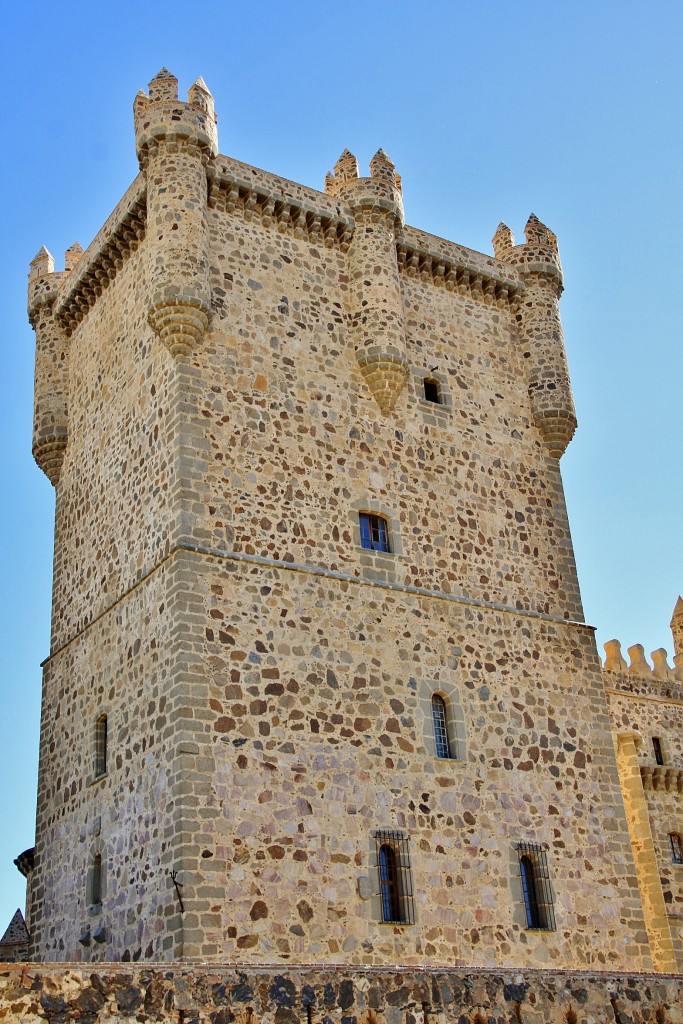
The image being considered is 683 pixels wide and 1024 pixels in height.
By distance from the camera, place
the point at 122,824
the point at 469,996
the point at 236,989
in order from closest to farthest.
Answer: the point at 236,989 → the point at 469,996 → the point at 122,824

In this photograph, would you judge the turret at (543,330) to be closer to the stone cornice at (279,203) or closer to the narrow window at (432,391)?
the narrow window at (432,391)

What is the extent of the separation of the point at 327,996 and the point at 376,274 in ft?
38.8

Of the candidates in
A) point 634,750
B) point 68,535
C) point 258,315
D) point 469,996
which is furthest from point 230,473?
point 634,750

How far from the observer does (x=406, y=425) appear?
1789 centimetres

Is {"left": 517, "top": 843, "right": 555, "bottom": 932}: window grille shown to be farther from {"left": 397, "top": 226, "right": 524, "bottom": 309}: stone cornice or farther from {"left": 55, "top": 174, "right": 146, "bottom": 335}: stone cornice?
{"left": 55, "top": 174, "right": 146, "bottom": 335}: stone cornice

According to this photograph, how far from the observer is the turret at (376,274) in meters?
17.7

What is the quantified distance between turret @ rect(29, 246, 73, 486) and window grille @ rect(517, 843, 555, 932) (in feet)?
31.0

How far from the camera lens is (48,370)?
19891 mm

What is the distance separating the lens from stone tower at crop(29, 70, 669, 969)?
1410 centimetres

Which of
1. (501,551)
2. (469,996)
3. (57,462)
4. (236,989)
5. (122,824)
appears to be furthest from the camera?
(57,462)

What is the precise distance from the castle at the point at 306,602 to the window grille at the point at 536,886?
0.04 m

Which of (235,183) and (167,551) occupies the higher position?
(235,183)

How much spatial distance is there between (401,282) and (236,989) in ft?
42.2

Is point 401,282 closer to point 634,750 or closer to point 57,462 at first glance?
point 57,462
